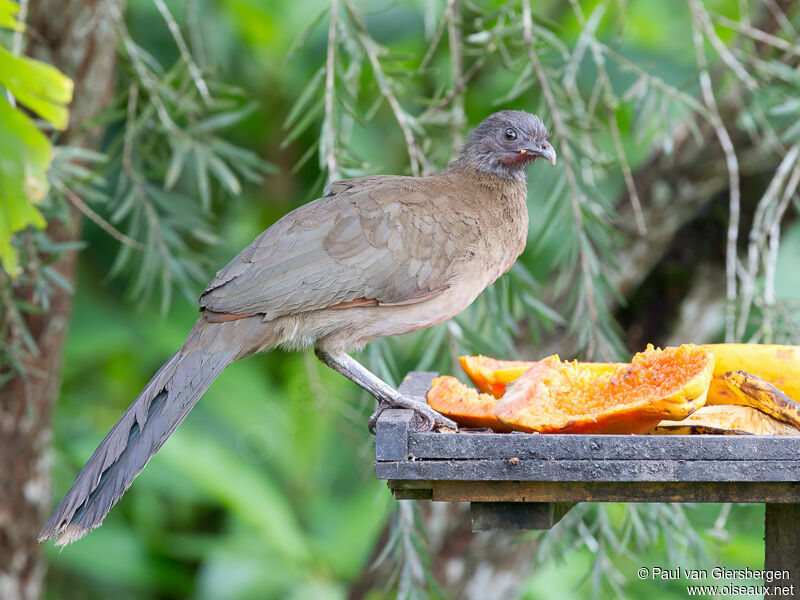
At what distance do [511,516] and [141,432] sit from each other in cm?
98

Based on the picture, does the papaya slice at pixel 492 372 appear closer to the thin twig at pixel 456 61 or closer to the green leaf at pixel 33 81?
the thin twig at pixel 456 61

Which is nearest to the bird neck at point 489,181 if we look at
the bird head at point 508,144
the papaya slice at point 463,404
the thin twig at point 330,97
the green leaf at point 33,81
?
the bird head at point 508,144

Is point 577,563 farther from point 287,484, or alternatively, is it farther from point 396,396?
point 396,396

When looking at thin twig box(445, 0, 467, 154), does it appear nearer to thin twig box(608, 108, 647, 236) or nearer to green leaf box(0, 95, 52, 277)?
thin twig box(608, 108, 647, 236)

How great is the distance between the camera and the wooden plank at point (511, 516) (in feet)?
7.16

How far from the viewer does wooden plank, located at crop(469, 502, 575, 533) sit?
2184 millimetres

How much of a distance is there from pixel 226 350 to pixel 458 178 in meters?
1.01

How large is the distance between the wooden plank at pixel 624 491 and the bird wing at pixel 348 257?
82 cm

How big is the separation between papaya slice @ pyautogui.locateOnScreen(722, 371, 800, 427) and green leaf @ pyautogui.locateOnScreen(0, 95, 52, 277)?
5.00ft

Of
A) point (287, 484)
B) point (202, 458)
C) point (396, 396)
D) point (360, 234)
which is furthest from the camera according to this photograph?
point (287, 484)

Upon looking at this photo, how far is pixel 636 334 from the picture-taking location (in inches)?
188

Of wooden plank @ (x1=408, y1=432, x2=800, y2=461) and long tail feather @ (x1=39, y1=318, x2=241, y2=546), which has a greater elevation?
wooden plank @ (x1=408, y1=432, x2=800, y2=461)

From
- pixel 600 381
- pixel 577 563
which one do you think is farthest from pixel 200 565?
pixel 600 381

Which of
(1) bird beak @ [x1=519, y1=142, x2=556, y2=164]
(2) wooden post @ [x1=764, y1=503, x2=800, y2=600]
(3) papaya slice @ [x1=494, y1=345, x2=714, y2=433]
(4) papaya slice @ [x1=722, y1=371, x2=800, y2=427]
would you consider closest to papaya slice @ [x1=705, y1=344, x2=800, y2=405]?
(4) papaya slice @ [x1=722, y1=371, x2=800, y2=427]
